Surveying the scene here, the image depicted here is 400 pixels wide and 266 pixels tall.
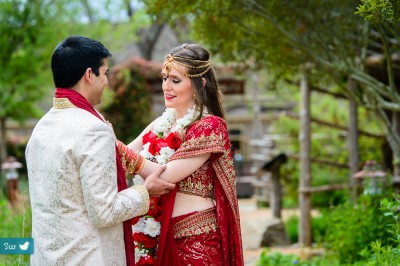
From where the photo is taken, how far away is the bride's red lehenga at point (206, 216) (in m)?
3.35

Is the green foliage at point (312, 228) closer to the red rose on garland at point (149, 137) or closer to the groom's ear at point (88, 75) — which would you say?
the red rose on garland at point (149, 137)

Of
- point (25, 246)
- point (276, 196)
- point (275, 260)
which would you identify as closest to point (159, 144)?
point (25, 246)

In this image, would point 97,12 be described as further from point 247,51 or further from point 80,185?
point 80,185

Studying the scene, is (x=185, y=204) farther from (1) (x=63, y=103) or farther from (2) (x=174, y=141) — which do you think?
(1) (x=63, y=103)

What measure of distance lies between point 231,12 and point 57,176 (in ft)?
10.9

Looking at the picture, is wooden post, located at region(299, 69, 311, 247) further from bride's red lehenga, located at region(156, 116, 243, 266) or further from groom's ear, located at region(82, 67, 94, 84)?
groom's ear, located at region(82, 67, 94, 84)

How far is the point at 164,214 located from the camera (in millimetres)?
3357

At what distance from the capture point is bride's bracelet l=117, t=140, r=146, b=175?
3.20 metres

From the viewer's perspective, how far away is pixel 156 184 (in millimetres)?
3172

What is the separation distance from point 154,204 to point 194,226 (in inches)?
9.2

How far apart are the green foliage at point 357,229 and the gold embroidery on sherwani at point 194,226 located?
2799mm

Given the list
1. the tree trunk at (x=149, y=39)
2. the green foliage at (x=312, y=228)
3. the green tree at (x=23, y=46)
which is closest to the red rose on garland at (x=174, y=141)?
the green foliage at (x=312, y=228)

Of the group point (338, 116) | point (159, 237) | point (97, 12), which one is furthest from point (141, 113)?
point (159, 237)

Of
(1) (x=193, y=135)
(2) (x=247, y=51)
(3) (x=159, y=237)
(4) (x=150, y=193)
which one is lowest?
(3) (x=159, y=237)
